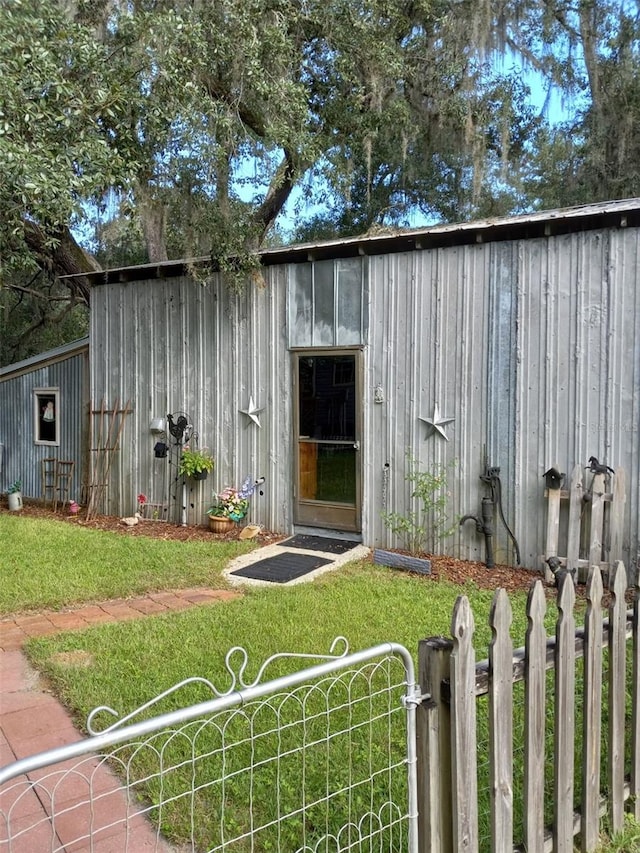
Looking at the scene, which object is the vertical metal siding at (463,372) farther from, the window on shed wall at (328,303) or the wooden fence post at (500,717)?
the wooden fence post at (500,717)

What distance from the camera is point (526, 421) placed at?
596cm

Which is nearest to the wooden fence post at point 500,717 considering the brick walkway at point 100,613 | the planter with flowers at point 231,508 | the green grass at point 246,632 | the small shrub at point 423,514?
the green grass at point 246,632

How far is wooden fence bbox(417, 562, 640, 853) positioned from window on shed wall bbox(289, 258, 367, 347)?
496 centimetres

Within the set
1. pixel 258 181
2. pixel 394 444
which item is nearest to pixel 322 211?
pixel 258 181

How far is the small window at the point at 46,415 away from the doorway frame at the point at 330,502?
516 cm

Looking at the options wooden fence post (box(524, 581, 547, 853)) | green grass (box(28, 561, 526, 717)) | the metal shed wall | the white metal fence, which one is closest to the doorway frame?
green grass (box(28, 561, 526, 717))

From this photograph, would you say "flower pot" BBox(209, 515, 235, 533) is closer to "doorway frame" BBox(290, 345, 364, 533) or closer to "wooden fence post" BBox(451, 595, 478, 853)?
"doorway frame" BBox(290, 345, 364, 533)

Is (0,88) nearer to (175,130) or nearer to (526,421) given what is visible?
(175,130)

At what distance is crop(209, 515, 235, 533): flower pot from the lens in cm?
768

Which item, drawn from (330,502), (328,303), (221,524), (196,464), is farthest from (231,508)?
(328,303)

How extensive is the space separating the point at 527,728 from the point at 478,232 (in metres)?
5.04

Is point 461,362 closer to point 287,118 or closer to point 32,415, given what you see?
point 287,118

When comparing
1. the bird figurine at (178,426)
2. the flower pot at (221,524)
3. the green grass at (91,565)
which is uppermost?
the bird figurine at (178,426)

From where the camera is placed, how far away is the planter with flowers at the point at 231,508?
7660 mm
